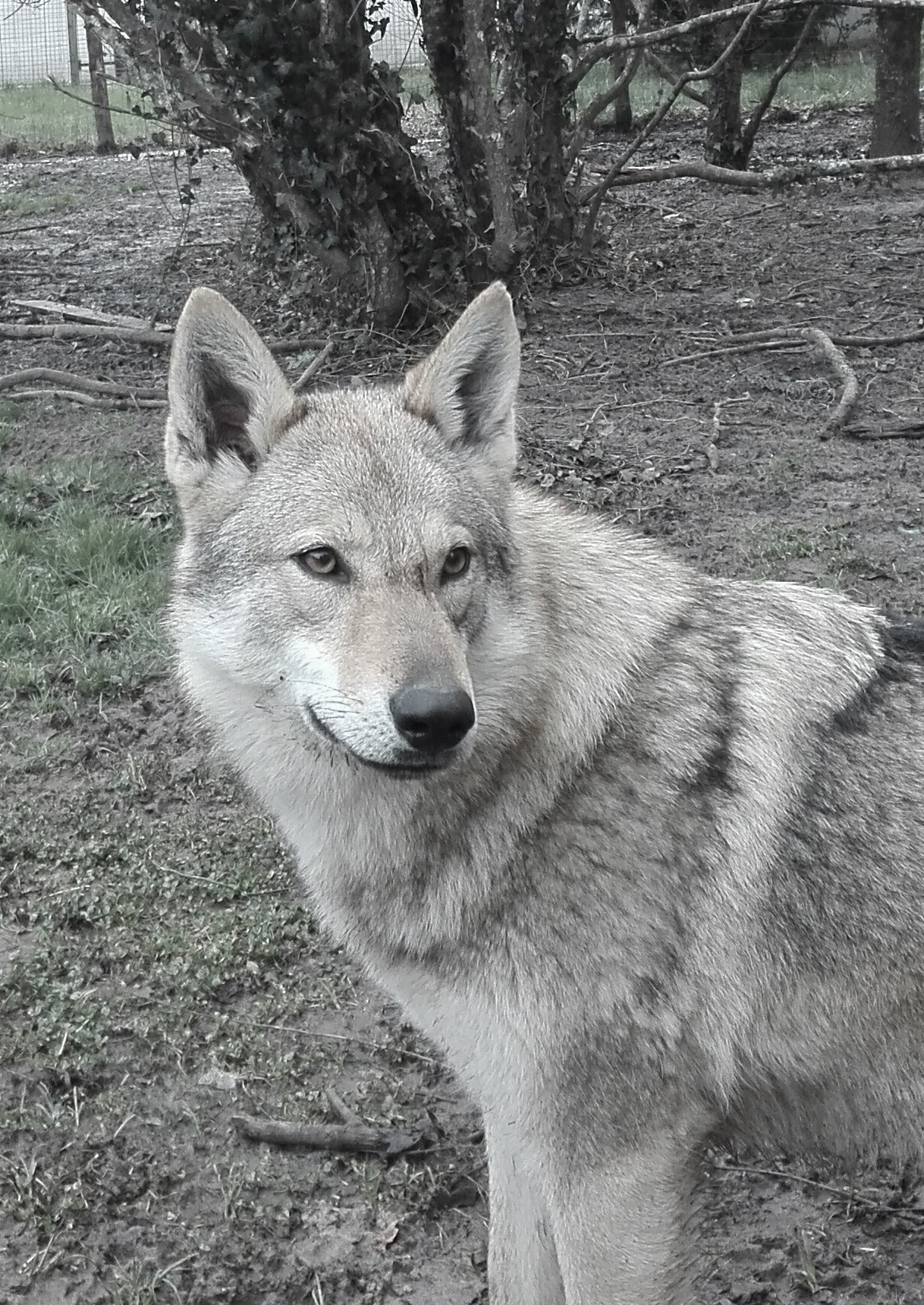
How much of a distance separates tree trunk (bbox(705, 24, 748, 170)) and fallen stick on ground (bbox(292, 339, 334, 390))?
8.18 m

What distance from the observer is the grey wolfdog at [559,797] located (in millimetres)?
2684

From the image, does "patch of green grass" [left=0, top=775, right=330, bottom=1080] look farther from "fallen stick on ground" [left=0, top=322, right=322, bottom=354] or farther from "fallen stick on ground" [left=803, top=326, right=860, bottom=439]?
"fallen stick on ground" [left=0, top=322, right=322, bottom=354]

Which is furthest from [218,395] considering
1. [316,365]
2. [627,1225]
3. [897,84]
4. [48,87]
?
[48,87]

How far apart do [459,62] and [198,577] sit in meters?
6.92

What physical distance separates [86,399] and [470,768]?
612 cm

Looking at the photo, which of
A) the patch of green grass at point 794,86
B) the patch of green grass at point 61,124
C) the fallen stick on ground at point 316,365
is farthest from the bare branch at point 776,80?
the patch of green grass at point 61,124

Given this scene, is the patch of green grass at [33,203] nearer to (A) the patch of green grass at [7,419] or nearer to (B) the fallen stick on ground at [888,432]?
(A) the patch of green grass at [7,419]

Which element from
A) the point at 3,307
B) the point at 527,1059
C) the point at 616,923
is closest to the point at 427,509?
the point at 616,923

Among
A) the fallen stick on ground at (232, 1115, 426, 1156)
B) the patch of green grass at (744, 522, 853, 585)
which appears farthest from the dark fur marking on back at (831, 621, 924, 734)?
the patch of green grass at (744, 522, 853, 585)

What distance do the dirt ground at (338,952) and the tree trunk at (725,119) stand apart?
542cm

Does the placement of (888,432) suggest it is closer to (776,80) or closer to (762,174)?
(762,174)

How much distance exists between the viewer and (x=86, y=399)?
8.14 metres

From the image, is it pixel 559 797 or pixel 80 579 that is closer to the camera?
pixel 559 797

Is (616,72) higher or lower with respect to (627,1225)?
higher
